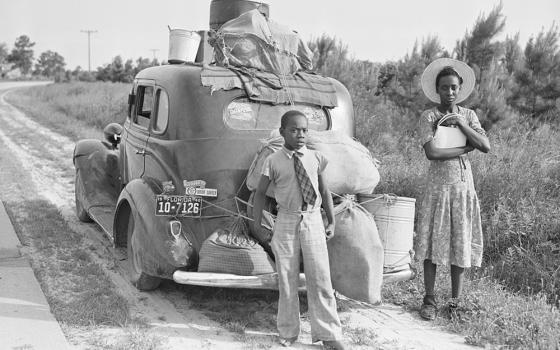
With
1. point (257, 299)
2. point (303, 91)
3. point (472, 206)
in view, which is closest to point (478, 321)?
point (472, 206)

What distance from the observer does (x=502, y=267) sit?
18.6ft

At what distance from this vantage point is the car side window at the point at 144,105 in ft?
17.9

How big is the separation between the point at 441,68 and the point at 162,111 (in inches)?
96.6

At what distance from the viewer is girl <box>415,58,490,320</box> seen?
14.2 feet

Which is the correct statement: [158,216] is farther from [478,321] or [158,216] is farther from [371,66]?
[371,66]

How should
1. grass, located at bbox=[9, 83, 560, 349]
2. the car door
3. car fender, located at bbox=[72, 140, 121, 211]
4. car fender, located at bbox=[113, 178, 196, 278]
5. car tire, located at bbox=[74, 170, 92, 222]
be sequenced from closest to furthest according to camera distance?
grass, located at bbox=[9, 83, 560, 349] < car fender, located at bbox=[113, 178, 196, 278] < the car door < car fender, located at bbox=[72, 140, 121, 211] < car tire, located at bbox=[74, 170, 92, 222]

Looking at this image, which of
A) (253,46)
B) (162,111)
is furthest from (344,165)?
(162,111)

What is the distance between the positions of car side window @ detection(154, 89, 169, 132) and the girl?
220 cm

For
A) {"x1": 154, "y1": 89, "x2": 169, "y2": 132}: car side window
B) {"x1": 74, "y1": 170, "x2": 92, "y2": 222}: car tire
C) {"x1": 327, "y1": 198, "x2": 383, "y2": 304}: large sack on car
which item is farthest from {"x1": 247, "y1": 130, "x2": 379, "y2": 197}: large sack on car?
{"x1": 74, "y1": 170, "x2": 92, "y2": 222}: car tire

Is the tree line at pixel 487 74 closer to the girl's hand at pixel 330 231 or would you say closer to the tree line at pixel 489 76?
the tree line at pixel 489 76

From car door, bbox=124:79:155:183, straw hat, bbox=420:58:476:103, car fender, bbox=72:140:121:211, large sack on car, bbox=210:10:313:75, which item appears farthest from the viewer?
car fender, bbox=72:140:121:211

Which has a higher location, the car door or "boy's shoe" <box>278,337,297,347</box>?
the car door

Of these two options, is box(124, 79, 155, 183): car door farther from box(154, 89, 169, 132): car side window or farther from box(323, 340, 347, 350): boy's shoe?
box(323, 340, 347, 350): boy's shoe

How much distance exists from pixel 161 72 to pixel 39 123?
51.2 feet
